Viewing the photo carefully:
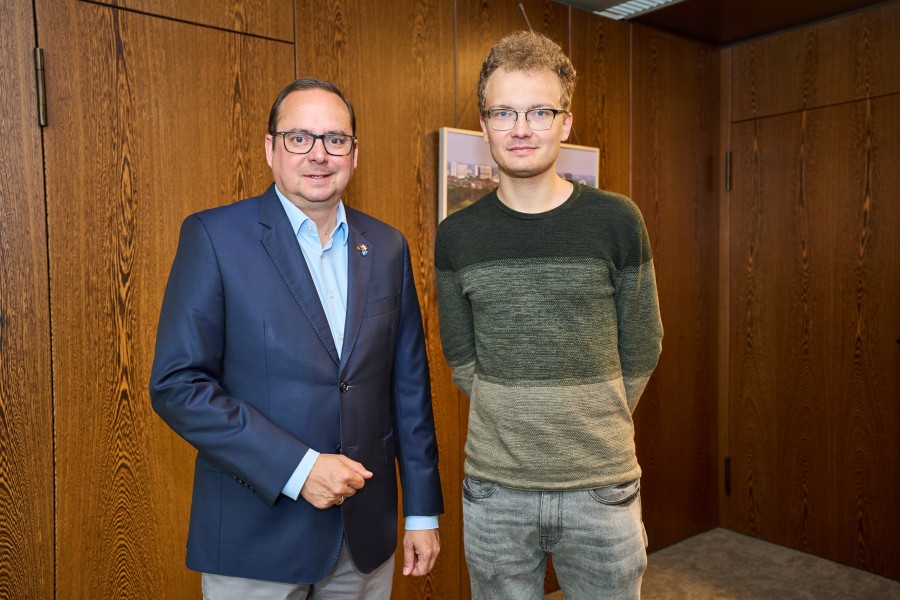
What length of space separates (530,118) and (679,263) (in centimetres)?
251

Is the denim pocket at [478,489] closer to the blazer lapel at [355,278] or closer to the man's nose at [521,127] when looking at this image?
the blazer lapel at [355,278]

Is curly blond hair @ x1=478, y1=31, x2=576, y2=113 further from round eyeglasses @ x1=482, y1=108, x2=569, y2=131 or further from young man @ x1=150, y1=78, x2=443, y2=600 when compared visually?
young man @ x1=150, y1=78, x2=443, y2=600

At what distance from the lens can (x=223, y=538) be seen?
155 cm

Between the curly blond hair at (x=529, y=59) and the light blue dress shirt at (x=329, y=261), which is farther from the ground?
the curly blond hair at (x=529, y=59)

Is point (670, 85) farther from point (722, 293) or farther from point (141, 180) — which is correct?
point (141, 180)

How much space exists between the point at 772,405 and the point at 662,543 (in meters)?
0.90

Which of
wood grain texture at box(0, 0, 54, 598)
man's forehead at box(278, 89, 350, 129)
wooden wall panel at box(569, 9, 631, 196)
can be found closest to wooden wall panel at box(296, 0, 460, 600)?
wooden wall panel at box(569, 9, 631, 196)

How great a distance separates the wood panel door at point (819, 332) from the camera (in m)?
3.48

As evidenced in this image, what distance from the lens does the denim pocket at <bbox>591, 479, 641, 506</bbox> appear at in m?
1.60

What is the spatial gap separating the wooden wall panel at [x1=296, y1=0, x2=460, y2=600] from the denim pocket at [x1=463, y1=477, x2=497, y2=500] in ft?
4.32

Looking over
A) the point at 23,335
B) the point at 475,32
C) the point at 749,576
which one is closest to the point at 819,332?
the point at 749,576

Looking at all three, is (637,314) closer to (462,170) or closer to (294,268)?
(294,268)

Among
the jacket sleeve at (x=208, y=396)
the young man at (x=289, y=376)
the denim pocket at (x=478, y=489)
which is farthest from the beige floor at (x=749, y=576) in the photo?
the jacket sleeve at (x=208, y=396)

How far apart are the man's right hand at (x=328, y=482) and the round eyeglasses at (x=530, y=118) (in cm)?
77
